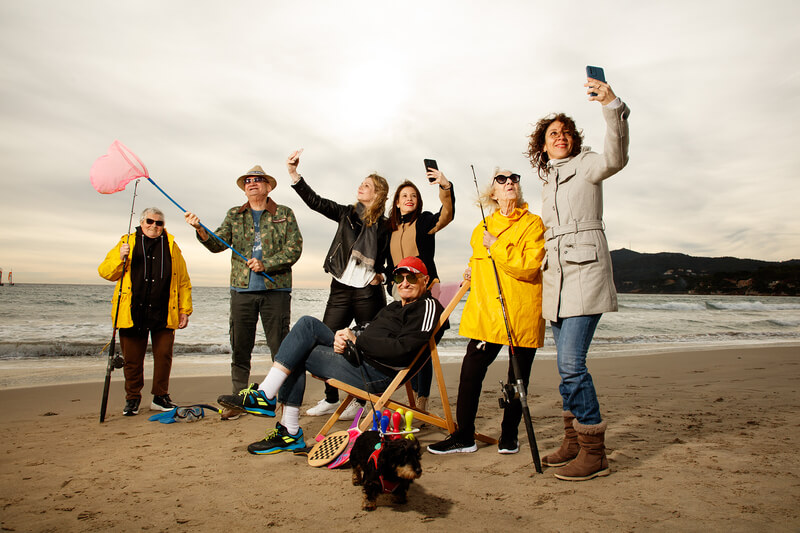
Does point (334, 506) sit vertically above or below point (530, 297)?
below

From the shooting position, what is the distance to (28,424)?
3.87 metres

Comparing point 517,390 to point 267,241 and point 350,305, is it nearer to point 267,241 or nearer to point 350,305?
point 350,305

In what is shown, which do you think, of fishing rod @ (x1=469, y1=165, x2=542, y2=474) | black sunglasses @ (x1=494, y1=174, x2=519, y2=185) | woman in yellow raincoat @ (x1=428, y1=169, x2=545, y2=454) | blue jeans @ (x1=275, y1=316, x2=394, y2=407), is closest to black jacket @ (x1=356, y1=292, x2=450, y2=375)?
blue jeans @ (x1=275, y1=316, x2=394, y2=407)

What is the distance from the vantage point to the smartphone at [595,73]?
2.28m

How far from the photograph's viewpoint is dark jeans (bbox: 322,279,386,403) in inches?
161

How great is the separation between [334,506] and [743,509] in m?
1.87

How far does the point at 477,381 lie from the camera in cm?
292

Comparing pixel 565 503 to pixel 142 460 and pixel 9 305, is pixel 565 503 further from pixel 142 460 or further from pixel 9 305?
pixel 9 305

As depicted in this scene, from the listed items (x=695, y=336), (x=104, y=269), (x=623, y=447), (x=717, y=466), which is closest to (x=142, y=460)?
(x=104, y=269)

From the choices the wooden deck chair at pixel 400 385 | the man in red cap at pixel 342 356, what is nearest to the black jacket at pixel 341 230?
the man in red cap at pixel 342 356

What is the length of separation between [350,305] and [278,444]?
1.40 m

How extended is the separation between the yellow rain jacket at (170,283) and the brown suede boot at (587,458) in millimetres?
3586

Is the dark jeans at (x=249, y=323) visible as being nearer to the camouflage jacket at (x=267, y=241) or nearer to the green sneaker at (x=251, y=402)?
the camouflage jacket at (x=267, y=241)

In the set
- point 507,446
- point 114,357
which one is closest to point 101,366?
point 114,357
